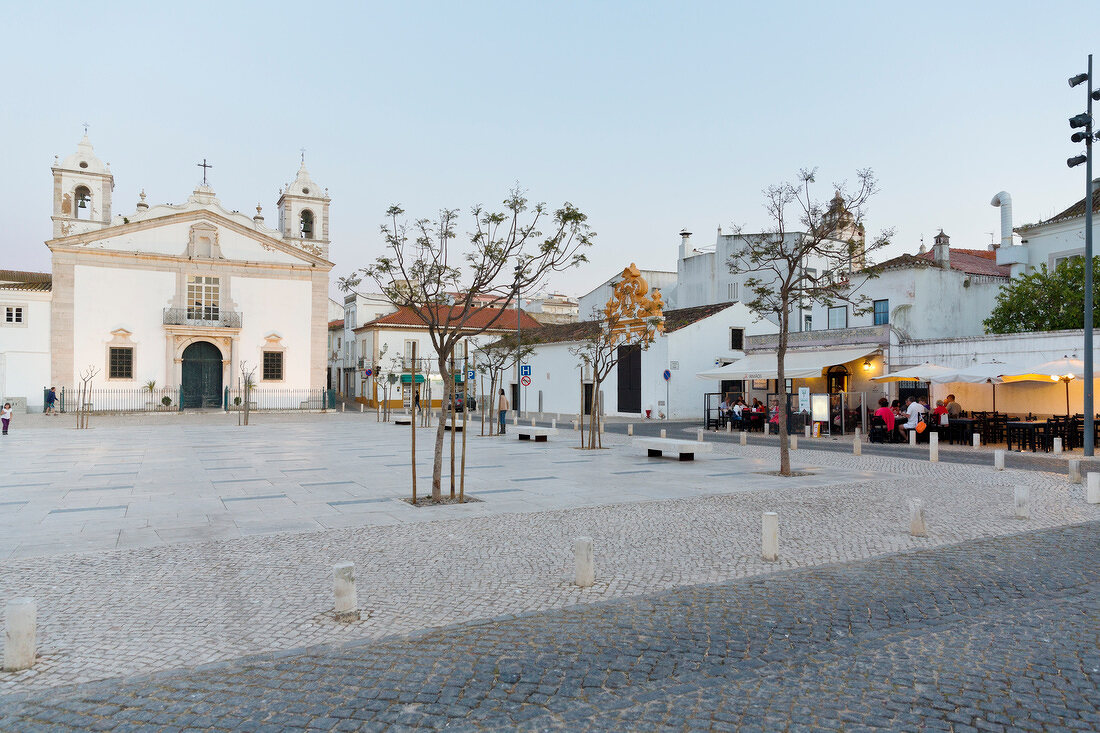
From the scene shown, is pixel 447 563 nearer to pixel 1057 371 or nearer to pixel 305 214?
pixel 1057 371

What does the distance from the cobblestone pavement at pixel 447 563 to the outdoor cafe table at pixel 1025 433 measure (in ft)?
24.9

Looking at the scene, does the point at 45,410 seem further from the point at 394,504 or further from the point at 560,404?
the point at 394,504

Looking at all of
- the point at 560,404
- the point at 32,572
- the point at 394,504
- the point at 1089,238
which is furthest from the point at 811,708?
the point at 560,404

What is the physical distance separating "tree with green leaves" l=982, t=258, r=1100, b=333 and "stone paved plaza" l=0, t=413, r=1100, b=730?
1871cm

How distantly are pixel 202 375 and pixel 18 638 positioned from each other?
4368cm

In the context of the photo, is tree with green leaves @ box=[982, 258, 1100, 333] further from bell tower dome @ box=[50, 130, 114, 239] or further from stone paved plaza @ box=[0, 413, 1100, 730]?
bell tower dome @ box=[50, 130, 114, 239]

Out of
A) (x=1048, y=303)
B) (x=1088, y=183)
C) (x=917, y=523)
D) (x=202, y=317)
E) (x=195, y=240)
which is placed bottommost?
(x=917, y=523)

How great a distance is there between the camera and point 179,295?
4400 centimetres

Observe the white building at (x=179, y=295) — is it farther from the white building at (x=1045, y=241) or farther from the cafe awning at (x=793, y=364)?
the white building at (x=1045, y=241)

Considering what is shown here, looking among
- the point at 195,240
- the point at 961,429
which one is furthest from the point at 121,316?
the point at 961,429

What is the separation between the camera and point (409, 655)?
16.5 feet

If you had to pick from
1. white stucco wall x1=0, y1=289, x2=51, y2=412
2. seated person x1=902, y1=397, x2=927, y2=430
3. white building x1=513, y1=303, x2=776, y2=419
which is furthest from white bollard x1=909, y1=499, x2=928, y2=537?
white stucco wall x1=0, y1=289, x2=51, y2=412

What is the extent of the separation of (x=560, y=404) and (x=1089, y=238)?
95.4 ft

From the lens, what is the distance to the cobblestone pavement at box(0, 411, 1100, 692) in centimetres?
541
